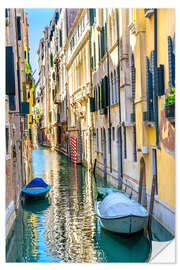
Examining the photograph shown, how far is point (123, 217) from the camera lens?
27.0 ft

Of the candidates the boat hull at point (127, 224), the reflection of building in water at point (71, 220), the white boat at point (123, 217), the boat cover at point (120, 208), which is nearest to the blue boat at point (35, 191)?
the reflection of building in water at point (71, 220)

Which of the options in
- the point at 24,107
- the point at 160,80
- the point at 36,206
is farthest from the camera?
the point at 24,107

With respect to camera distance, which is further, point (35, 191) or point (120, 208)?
point (35, 191)

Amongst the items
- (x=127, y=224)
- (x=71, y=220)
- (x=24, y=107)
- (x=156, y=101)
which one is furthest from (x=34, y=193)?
(x=156, y=101)

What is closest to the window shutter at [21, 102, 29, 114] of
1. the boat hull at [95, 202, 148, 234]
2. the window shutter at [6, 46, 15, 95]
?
the window shutter at [6, 46, 15, 95]

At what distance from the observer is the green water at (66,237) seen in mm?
7527

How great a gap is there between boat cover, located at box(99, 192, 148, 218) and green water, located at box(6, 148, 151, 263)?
454mm

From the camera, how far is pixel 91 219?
1048 cm

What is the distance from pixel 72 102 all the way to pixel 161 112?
18297 millimetres

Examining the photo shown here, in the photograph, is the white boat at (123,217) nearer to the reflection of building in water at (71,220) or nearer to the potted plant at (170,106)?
the reflection of building in water at (71,220)

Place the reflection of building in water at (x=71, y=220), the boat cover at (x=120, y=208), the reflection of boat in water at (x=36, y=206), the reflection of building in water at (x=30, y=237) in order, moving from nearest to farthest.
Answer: the reflection of building in water at (x=30, y=237), the reflection of building in water at (x=71, y=220), the boat cover at (x=120, y=208), the reflection of boat in water at (x=36, y=206)

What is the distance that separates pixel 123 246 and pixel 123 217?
1.71 feet

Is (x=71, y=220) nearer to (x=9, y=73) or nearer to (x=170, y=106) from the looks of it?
(x=9, y=73)
